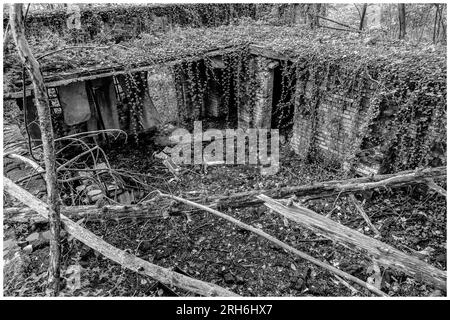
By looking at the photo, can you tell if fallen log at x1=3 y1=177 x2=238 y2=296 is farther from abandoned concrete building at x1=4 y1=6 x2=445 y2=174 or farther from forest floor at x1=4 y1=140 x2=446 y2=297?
abandoned concrete building at x1=4 y1=6 x2=445 y2=174

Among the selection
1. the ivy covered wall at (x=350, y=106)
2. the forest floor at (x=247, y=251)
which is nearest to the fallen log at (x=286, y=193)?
the forest floor at (x=247, y=251)

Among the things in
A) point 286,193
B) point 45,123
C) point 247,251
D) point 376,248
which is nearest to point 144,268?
point 45,123

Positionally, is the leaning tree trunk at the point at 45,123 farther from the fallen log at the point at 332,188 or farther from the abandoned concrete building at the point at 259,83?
the abandoned concrete building at the point at 259,83

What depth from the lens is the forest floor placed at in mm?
4590

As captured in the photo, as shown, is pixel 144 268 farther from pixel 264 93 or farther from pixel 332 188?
pixel 264 93

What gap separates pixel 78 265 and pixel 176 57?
5.09 metres

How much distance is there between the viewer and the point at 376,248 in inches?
107

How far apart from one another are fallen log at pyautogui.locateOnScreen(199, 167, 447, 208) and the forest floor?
44 cm

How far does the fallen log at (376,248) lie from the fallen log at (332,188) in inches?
20.9

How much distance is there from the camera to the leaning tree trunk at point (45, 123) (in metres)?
2.34

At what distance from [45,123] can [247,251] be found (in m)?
3.83

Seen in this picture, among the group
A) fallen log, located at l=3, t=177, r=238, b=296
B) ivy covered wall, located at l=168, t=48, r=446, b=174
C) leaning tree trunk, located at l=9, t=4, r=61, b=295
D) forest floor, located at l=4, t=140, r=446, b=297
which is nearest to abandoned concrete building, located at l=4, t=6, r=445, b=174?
ivy covered wall, located at l=168, t=48, r=446, b=174

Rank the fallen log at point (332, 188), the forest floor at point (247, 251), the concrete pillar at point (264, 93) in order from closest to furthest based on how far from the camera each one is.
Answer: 1. the fallen log at point (332, 188)
2. the forest floor at point (247, 251)
3. the concrete pillar at point (264, 93)

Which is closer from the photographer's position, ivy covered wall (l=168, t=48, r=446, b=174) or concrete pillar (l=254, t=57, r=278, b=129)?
ivy covered wall (l=168, t=48, r=446, b=174)
